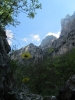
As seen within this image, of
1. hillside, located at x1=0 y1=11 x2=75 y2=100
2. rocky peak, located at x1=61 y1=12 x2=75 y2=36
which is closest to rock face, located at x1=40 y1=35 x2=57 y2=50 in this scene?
rocky peak, located at x1=61 y1=12 x2=75 y2=36

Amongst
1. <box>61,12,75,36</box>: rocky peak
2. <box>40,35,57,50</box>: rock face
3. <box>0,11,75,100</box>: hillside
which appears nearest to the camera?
<box>0,11,75,100</box>: hillside

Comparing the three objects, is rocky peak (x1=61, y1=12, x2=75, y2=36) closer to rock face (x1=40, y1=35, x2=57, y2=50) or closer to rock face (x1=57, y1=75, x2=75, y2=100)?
rock face (x1=40, y1=35, x2=57, y2=50)

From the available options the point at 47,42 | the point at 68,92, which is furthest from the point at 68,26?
the point at 68,92

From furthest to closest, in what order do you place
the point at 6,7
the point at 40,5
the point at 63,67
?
1. the point at 63,67
2. the point at 40,5
3. the point at 6,7

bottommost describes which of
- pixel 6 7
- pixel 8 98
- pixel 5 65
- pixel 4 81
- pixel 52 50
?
pixel 8 98

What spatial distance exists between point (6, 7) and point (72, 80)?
847cm

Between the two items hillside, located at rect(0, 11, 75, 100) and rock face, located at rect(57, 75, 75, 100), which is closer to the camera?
hillside, located at rect(0, 11, 75, 100)

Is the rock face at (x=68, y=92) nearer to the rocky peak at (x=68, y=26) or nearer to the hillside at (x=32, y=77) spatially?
the hillside at (x=32, y=77)

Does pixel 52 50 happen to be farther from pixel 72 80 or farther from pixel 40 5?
pixel 72 80

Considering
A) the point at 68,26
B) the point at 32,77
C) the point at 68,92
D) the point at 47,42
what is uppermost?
the point at 68,26

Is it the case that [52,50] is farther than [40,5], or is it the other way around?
[52,50]

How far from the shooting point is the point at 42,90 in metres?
21.2

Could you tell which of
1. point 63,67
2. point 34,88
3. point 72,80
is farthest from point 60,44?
point 72,80

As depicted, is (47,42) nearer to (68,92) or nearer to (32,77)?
(32,77)
